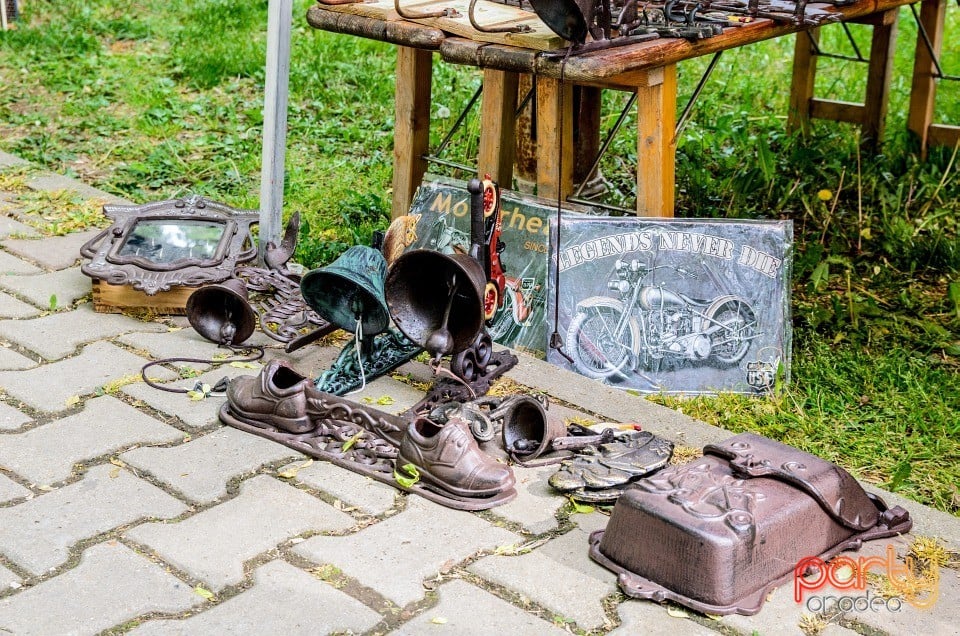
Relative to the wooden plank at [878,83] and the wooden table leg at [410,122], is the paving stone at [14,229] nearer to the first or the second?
the wooden table leg at [410,122]

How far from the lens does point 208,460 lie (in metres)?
3.22

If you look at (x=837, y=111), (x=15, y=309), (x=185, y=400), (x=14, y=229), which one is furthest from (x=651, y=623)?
(x=837, y=111)

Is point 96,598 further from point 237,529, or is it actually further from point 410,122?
point 410,122

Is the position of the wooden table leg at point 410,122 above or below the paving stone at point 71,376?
above

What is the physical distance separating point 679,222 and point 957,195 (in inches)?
94.1

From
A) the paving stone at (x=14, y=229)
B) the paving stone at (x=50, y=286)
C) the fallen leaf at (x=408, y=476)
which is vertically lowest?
the fallen leaf at (x=408, y=476)

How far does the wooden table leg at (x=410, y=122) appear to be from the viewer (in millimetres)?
4648

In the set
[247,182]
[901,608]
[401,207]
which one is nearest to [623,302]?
[401,207]

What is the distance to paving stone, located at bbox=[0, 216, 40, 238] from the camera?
481 centimetres

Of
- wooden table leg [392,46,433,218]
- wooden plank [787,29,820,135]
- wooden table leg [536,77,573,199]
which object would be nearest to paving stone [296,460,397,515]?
wooden table leg [536,77,573,199]

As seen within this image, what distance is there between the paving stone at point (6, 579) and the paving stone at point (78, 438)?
1.43 ft

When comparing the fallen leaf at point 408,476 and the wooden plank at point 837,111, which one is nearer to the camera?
the fallen leaf at point 408,476

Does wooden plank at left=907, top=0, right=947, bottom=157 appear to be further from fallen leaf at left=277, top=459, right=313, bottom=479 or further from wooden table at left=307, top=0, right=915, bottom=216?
fallen leaf at left=277, top=459, right=313, bottom=479

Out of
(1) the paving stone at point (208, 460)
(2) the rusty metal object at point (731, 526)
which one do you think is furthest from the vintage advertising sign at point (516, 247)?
(2) the rusty metal object at point (731, 526)
